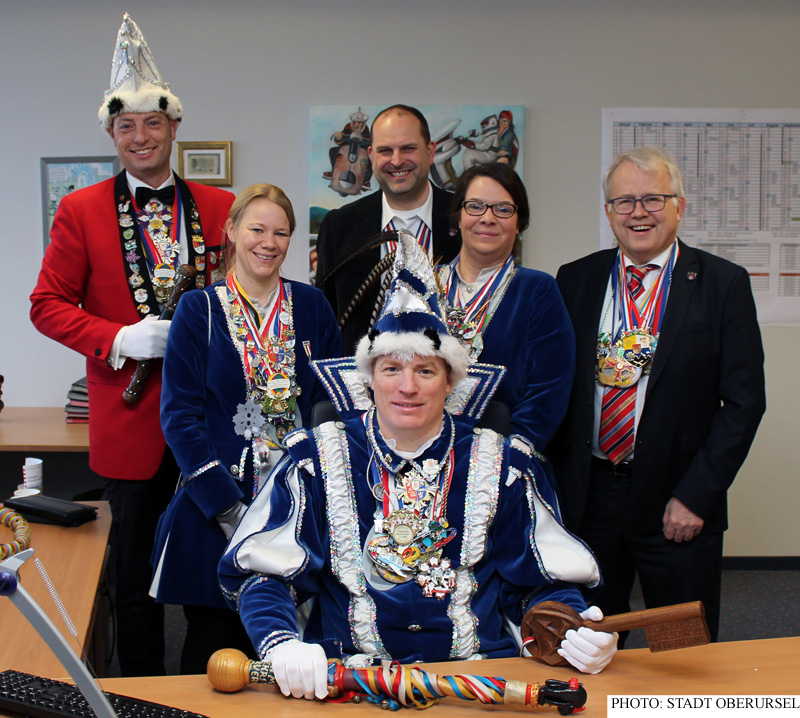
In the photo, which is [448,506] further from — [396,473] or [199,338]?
[199,338]

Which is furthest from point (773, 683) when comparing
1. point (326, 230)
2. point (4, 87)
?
→ point (4, 87)

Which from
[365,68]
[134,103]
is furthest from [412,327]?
[365,68]

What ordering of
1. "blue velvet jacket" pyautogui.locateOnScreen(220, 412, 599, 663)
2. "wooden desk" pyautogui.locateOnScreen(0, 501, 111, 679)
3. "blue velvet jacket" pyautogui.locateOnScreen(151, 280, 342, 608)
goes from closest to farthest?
1. "wooden desk" pyautogui.locateOnScreen(0, 501, 111, 679)
2. "blue velvet jacket" pyautogui.locateOnScreen(220, 412, 599, 663)
3. "blue velvet jacket" pyautogui.locateOnScreen(151, 280, 342, 608)

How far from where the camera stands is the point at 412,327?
1810 millimetres

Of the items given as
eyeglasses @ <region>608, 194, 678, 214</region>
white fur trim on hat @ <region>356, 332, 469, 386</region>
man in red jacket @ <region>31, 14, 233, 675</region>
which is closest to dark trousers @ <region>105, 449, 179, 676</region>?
man in red jacket @ <region>31, 14, 233, 675</region>

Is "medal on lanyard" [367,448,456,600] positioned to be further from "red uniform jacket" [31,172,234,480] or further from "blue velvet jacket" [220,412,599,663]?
"red uniform jacket" [31,172,234,480]

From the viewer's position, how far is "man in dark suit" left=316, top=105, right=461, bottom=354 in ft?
8.72

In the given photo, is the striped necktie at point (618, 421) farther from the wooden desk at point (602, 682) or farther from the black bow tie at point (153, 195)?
the black bow tie at point (153, 195)

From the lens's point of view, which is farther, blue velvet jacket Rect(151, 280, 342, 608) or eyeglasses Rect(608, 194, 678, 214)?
eyeglasses Rect(608, 194, 678, 214)

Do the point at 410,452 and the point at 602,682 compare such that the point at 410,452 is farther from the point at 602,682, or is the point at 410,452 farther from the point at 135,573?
the point at 135,573

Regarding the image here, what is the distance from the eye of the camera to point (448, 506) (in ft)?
5.99

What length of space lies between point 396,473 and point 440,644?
395 mm

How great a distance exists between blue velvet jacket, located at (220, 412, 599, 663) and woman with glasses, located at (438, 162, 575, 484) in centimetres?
40

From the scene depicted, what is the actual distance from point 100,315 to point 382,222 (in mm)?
1047
